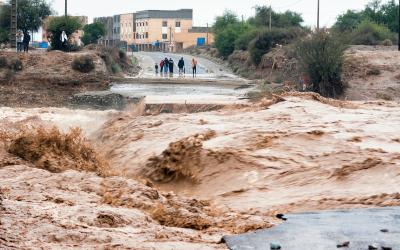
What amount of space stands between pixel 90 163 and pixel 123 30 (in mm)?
139184

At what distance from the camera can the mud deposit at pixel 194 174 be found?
1024cm

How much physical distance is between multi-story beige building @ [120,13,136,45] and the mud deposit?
12391 centimetres

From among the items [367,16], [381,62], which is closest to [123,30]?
[367,16]

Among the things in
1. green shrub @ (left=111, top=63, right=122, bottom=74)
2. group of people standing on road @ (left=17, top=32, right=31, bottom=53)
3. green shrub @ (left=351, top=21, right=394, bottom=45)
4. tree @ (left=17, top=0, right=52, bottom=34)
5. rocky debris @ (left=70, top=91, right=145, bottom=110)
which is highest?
tree @ (left=17, top=0, right=52, bottom=34)

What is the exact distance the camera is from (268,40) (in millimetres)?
63000

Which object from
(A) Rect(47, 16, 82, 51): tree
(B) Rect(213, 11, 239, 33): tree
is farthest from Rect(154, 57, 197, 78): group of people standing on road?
(B) Rect(213, 11, 239, 33): tree

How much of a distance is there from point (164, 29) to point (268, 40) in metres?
81.6

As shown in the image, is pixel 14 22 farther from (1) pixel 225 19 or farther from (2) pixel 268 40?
(1) pixel 225 19

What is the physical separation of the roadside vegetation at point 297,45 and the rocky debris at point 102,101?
667 centimetres

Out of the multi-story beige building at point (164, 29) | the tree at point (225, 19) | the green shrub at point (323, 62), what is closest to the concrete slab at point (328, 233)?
the green shrub at point (323, 62)

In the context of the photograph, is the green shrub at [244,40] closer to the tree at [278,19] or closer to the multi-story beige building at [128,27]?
the tree at [278,19]

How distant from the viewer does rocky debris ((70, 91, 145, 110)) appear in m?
35.3

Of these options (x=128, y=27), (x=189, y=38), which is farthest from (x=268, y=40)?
(x=128, y=27)

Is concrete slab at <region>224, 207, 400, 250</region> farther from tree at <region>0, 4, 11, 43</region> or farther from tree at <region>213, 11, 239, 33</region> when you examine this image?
tree at <region>213, 11, 239, 33</region>
